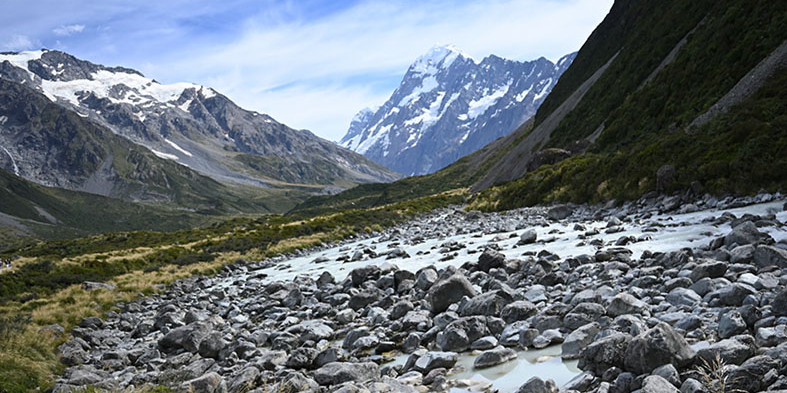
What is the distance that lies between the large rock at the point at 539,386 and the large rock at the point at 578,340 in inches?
62.8

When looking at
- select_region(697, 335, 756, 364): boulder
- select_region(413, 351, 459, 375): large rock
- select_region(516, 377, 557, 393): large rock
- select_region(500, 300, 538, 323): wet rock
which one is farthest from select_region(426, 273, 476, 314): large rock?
select_region(697, 335, 756, 364): boulder

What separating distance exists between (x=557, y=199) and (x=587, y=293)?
106 ft

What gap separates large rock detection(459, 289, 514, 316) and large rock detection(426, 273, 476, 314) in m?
0.85

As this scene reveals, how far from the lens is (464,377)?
29.9 ft

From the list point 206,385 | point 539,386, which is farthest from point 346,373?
point 539,386

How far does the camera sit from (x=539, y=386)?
7.33 metres

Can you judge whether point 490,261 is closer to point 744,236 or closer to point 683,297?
point 744,236

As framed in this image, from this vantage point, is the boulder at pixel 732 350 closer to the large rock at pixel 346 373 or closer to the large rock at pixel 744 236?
the large rock at pixel 346 373

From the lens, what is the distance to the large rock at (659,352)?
677 centimetres

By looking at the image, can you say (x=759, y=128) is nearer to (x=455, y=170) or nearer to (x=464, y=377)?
(x=464, y=377)

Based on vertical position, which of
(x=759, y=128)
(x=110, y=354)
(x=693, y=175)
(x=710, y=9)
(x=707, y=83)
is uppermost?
(x=710, y=9)

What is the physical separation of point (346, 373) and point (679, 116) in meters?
39.9

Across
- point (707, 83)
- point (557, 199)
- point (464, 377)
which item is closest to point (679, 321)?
point (464, 377)

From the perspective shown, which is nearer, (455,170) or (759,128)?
(759,128)
